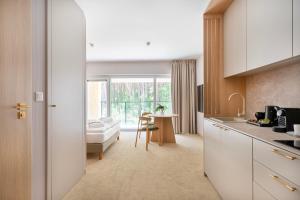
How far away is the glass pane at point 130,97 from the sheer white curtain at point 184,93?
924 mm

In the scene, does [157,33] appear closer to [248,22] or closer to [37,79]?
[248,22]

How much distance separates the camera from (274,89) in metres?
1.96

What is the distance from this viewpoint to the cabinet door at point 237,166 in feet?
4.52

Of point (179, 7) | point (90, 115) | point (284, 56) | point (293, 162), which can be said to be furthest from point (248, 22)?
point (90, 115)

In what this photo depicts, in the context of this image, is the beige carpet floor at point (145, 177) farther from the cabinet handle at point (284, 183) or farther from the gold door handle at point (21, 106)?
the gold door handle at point (21, 106)

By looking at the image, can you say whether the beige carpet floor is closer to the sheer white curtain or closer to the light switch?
the light switch

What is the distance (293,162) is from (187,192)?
1530mm

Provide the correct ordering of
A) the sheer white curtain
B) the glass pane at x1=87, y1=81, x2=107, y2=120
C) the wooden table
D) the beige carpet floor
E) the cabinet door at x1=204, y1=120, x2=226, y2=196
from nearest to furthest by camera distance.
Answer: the cabinet door at x1=204, y1=120, x2=226, y2=196 → the beige carpet floor → the wooden table → the sheer white curtain → the glass pane at x1=87, y1=81, x2=107, y2=120

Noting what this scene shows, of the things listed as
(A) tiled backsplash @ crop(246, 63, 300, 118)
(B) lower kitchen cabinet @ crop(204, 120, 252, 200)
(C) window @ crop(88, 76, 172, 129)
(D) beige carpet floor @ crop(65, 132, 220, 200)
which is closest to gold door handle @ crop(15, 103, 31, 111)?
(D) beige carpet floor @ crop(65, 132, 220, 200)

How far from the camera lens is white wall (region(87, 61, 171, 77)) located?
243 inches

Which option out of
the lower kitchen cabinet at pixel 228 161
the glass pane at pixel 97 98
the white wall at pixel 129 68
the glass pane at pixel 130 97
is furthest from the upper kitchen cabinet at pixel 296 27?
the glass pane at pixel 97 98

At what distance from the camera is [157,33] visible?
3.74 m

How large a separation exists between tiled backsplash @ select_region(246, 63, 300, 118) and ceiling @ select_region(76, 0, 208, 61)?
1.39 m

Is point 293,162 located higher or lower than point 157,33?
lower
